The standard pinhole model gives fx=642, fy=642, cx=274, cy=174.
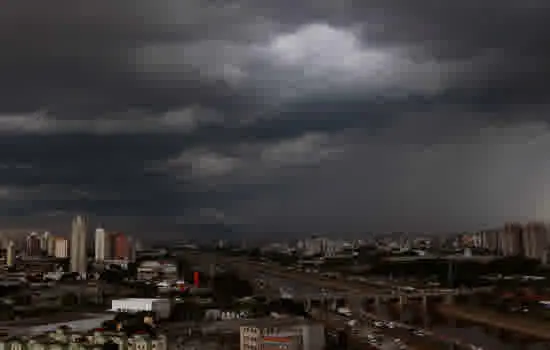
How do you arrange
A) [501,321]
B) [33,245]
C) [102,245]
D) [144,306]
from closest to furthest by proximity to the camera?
1. [144,306]
2. [501,321]
3. [102,245]
4. [33,245]

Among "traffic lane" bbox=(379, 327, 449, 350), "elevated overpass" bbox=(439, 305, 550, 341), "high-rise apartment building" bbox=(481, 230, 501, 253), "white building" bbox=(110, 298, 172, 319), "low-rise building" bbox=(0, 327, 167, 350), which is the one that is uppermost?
"high-rise apartment building" bbox=(481, 230, 501, 253)

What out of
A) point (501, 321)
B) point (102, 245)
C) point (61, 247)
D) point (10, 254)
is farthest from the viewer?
point (102, 245)

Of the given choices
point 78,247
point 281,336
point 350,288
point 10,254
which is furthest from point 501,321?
→ point 10,254

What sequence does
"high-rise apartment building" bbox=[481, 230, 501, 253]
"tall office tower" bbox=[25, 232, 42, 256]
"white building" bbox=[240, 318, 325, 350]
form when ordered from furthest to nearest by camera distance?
"tall office tower" bbox=[25, 232, 42, 256]
"high-rise apartment building" bbox=[481, 230, 501, 253]
"white building" bbox=[240, 318, 325, 350]

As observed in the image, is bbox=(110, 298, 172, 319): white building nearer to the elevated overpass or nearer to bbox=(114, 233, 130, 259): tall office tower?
the elevated overpass

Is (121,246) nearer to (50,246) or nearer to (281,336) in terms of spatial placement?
(50,246)

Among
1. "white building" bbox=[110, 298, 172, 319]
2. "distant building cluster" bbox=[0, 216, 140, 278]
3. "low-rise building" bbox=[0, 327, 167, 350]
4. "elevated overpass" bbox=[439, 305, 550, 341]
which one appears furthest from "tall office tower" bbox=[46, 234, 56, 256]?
"low-rise building" bbox=[0, 327, 167, 350]
